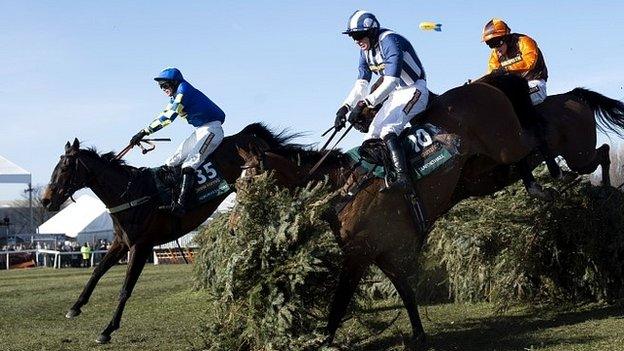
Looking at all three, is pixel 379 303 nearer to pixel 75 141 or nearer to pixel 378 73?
pixel 378 73

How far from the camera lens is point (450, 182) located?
7.86 m

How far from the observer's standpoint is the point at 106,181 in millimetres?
10055

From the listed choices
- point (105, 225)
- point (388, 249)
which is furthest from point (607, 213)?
point (105, 225)

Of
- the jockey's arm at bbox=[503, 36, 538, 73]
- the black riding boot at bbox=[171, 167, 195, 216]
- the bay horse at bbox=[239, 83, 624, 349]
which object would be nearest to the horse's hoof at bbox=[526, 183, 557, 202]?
the bay horse at bbox=[239, 83, 624, 349]

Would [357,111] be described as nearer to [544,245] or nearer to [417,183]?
[417,183]

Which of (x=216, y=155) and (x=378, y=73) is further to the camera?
(x=216, y=155)

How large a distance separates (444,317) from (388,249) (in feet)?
6.80

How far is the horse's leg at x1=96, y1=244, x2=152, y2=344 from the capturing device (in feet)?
28.5

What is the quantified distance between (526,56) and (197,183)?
4179 mm

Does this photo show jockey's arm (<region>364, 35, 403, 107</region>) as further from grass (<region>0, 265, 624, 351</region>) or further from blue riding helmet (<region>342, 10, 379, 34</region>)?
grass (<region>0, 265, 624, 351</region>)

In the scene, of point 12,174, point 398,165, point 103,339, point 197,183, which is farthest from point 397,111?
point 12,174

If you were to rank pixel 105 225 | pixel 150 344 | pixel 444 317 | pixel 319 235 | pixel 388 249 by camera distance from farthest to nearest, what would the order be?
pixel 105 225 → pixel 444 317 → pixel 150 344 → pixel 388 249 → pixel 319 235

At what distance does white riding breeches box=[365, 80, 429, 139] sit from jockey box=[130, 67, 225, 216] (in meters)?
3.10

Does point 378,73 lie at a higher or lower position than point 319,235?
higher
